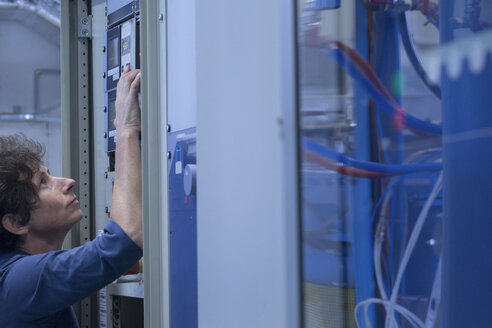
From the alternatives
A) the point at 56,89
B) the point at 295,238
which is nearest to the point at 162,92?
the point at 295,238

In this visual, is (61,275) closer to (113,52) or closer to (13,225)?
(13,225)

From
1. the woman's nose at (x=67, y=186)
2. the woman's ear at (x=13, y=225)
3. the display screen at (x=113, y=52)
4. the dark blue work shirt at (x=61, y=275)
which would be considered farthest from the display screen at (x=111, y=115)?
the dark blue work shirt at (x=61, y=275)

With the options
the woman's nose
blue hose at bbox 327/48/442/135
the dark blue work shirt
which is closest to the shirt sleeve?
the dark blue work shirt

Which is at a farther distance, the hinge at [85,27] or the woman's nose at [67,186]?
the hinge at [85,27]

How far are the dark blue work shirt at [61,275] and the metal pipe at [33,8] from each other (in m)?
3.56

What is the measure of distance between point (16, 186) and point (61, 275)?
34 cm

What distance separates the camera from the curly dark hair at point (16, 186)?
5.08ft

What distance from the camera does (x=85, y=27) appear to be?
207 cm

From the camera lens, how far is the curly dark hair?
155 cm

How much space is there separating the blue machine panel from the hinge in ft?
2.92

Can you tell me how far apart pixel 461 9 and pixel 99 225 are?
1.46 m

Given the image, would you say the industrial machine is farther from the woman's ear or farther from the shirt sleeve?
the woman's ear

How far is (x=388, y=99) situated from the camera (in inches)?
43.4

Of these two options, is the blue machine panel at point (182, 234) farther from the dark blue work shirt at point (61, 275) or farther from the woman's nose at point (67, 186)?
the woman's nose at point (67, 186)
